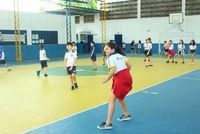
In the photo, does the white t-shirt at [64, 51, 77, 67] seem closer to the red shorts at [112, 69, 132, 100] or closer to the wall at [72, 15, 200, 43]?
the red shorts at [112, 69, 132, 100]

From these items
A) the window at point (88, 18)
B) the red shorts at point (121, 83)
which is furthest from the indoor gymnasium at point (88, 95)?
the window at point (88, 18)

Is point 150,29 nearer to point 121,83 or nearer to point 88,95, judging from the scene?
point 88,95

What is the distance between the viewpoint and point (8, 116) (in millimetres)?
7715

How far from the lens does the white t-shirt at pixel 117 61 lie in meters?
6.54

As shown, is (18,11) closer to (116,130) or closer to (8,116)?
(8,116)

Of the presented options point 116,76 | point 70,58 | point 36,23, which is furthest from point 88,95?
point 36,23

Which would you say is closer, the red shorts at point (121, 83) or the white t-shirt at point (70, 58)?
the red shorts at point (121, 83)

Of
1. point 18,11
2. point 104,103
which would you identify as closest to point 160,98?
point 104,103

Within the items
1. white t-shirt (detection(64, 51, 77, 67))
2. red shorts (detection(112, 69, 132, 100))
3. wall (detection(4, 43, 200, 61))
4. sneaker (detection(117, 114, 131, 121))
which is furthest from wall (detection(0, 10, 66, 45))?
red shorts (detection(112, 69, 132, 100))

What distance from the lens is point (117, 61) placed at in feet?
21.6

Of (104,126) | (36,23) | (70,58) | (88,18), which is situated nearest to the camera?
(104,126)

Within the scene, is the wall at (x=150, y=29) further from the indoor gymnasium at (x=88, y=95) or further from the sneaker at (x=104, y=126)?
the sneaker at (x=104, y=126)

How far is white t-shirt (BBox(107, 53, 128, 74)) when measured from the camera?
21.5 ft

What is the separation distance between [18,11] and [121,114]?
2286 cm
